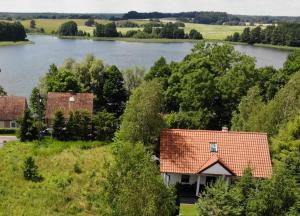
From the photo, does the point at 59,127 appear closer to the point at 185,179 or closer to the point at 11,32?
the point at 185,179

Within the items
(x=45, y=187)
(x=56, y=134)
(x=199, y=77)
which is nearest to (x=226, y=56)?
(x=199, y=77)

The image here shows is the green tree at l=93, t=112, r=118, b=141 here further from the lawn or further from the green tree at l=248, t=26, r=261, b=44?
the green tree at l=248, t=26, r=261, b=44

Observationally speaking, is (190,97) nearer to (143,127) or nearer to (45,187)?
(143,127)

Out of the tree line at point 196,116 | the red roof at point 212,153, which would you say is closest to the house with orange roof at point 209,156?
the red roof at point 212,153

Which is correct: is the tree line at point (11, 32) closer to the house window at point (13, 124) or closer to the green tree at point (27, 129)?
the house window at point (13, 124)

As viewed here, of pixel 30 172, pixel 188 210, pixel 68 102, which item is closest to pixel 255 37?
pixel 68 102
